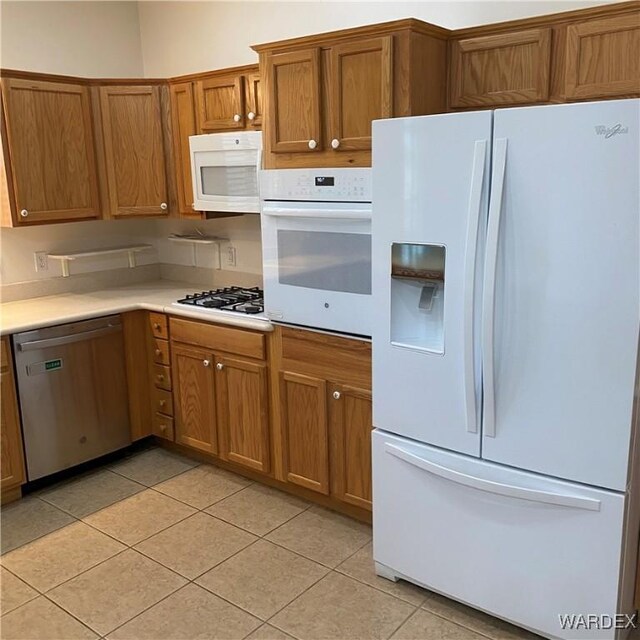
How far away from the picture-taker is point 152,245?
4.36m

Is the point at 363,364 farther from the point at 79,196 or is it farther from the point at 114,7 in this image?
the point at 114,7

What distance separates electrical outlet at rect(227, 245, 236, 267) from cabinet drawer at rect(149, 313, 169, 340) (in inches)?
23.5

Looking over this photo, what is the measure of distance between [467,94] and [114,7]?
253 cm

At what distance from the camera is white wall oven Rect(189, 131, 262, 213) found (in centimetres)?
322

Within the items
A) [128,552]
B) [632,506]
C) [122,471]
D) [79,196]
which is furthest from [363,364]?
[79,196]

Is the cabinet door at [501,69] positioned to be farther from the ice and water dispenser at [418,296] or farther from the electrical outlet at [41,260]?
the electrical outlet at [41,260]

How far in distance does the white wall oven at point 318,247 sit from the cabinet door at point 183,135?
90 cm

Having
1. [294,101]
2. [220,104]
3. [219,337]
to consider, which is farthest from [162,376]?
[294,101]

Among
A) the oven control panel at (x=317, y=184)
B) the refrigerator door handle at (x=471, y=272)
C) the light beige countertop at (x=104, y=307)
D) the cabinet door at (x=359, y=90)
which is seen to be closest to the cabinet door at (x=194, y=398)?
the light beige countertop at (x=104, y=307)

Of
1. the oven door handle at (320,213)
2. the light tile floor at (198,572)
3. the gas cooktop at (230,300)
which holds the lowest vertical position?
the light tile floor at (198,572)

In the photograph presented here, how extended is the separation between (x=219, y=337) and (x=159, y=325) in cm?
50

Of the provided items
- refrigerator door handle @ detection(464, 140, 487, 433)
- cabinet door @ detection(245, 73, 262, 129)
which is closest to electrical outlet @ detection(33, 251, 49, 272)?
cabinet door @ detection(245, 73, 262, 129)

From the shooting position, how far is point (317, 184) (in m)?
2.68

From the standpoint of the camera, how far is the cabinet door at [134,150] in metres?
3.62
